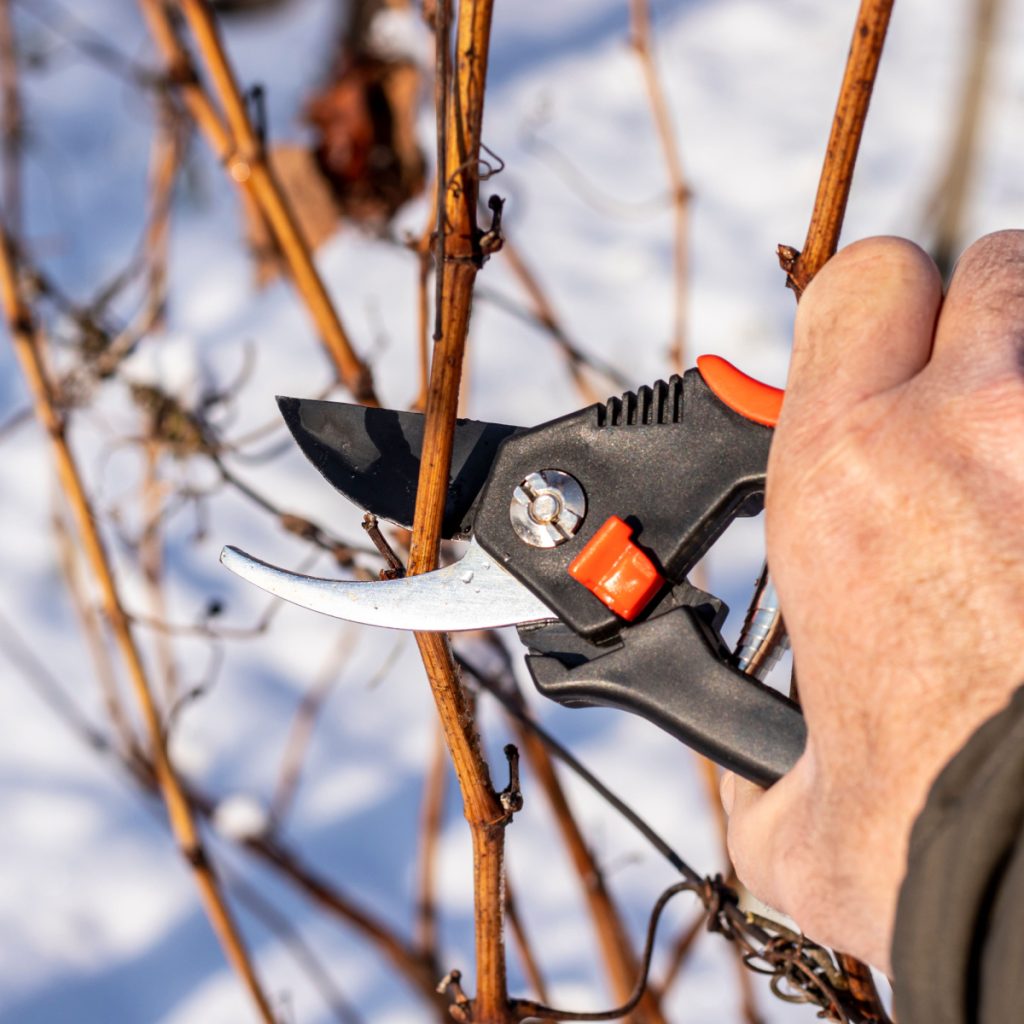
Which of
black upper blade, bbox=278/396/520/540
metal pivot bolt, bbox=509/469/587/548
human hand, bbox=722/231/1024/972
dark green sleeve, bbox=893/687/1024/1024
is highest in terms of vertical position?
black upper blade, bbox=278/396/520/540

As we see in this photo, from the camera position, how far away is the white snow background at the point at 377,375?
150 cm

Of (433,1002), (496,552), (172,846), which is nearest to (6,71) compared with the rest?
(172,846)

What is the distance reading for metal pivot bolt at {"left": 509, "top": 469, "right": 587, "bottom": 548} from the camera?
73 centimetres

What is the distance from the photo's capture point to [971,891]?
1.58 ft

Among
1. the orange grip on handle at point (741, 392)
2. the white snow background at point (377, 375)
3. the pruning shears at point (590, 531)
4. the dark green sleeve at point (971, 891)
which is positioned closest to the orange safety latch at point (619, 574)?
the pruning shears at point (590, 531)

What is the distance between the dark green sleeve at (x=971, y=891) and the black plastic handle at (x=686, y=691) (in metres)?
0.14

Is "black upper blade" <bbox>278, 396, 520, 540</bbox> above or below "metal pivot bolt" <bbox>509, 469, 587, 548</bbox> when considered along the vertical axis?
above

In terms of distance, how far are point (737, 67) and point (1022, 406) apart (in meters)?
2.14

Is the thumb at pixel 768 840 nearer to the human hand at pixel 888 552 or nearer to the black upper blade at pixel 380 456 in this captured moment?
the human hand at pixel 888 552

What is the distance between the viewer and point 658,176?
7.23ft

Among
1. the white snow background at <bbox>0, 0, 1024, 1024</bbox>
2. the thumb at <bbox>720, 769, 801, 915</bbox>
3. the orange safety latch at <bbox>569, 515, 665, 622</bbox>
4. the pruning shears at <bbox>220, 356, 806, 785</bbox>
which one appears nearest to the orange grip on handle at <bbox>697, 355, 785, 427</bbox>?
the pruning shears at <bbox>220, 356, 806, 785</bbox>

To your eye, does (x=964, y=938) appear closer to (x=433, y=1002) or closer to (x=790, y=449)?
(x=790, y=449)

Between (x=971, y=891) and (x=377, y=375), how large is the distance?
1503 mm

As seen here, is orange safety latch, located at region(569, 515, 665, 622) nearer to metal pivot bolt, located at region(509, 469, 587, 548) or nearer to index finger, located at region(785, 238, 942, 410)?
metal pivot bolt, located at region(509, 469, 587, 548)
